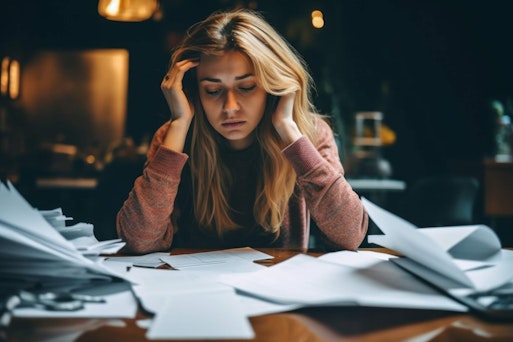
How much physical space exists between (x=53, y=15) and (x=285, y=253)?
16.4ft

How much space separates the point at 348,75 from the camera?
5.36 meters

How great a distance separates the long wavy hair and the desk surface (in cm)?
74

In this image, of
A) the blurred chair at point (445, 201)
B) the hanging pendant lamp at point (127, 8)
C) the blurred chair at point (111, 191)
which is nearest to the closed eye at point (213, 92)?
the blurred chair at point (111, 191)

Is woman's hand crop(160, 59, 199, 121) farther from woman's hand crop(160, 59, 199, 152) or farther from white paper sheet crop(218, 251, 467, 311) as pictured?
white paper sheet crop(218, 251, 467, 311)

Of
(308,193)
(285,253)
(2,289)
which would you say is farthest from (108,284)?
(308,193)

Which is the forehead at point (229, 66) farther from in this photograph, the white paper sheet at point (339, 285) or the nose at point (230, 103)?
the white paper sheet at point (339, 285)

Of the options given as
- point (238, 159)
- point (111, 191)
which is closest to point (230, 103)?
point (238, 159)

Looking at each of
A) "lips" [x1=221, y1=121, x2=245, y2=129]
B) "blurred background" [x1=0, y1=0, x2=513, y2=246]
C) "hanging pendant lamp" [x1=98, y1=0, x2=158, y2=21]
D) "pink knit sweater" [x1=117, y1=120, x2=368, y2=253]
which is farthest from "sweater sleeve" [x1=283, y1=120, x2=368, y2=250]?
"blurred background" [x1=0, y1=0, x2=513, y2=246]

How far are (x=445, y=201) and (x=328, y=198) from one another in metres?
1.98

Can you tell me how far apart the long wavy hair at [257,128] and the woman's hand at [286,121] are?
0.03m

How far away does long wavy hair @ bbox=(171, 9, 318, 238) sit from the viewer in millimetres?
1312

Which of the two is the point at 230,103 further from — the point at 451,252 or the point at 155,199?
the point at 451,252

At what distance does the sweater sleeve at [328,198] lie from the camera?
45.6 inches

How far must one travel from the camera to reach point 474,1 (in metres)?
4.49
